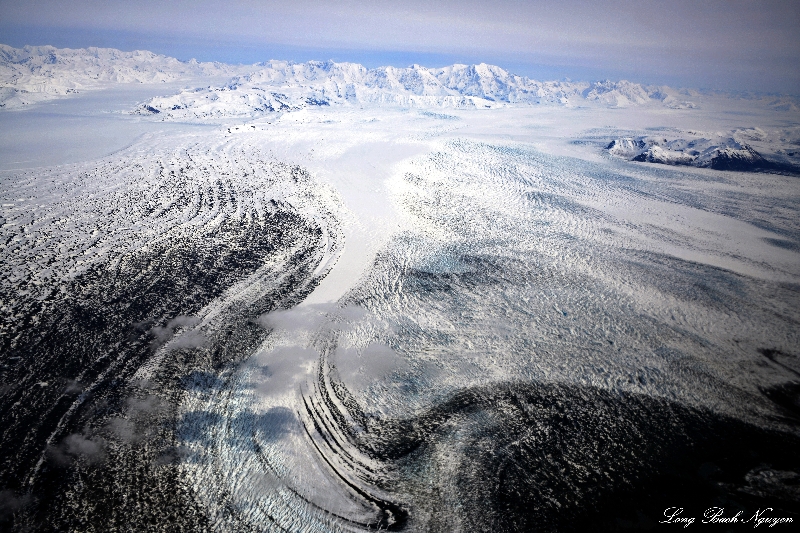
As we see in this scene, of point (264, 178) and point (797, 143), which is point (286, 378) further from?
point (797, 143)
